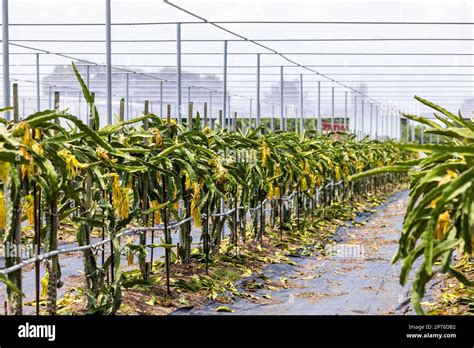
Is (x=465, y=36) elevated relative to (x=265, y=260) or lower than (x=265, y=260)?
elevated

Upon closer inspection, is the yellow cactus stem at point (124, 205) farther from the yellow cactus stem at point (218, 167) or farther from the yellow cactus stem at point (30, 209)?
the yellow cactus stem at point (218, 167)

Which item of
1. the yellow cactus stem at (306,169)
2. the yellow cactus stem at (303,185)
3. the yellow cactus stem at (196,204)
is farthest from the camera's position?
the yellow cactus stem at (306,169)

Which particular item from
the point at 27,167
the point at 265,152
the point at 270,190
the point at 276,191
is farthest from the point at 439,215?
the point at 276,191

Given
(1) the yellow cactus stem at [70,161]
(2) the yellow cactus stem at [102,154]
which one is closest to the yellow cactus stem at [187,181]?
(2) the yellow cactus stem at [102,154]

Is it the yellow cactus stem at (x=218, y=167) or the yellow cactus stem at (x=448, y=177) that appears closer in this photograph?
the yellow cactus stem at (x=448, y=177)

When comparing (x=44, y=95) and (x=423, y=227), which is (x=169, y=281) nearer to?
(x=423, y=227)

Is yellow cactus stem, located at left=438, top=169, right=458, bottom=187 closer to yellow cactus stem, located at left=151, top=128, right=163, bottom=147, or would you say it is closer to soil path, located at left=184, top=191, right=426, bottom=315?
soil path, located at left=184, top=191, right=426, bottom=315

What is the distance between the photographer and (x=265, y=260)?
7.98 meters

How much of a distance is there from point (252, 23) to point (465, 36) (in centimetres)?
328

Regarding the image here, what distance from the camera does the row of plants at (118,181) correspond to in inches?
162

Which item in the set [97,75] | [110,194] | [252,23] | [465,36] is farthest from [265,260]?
[97,75]

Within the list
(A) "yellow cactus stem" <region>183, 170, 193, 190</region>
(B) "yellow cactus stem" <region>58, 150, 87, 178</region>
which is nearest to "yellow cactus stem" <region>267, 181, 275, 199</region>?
(A) "yellow cactus stem" <region>183, 170, 193, 190</region>

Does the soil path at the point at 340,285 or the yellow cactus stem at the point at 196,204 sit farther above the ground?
the yellow cactus stem at the point at 196,204

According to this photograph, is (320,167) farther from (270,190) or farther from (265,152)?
(265,152)
